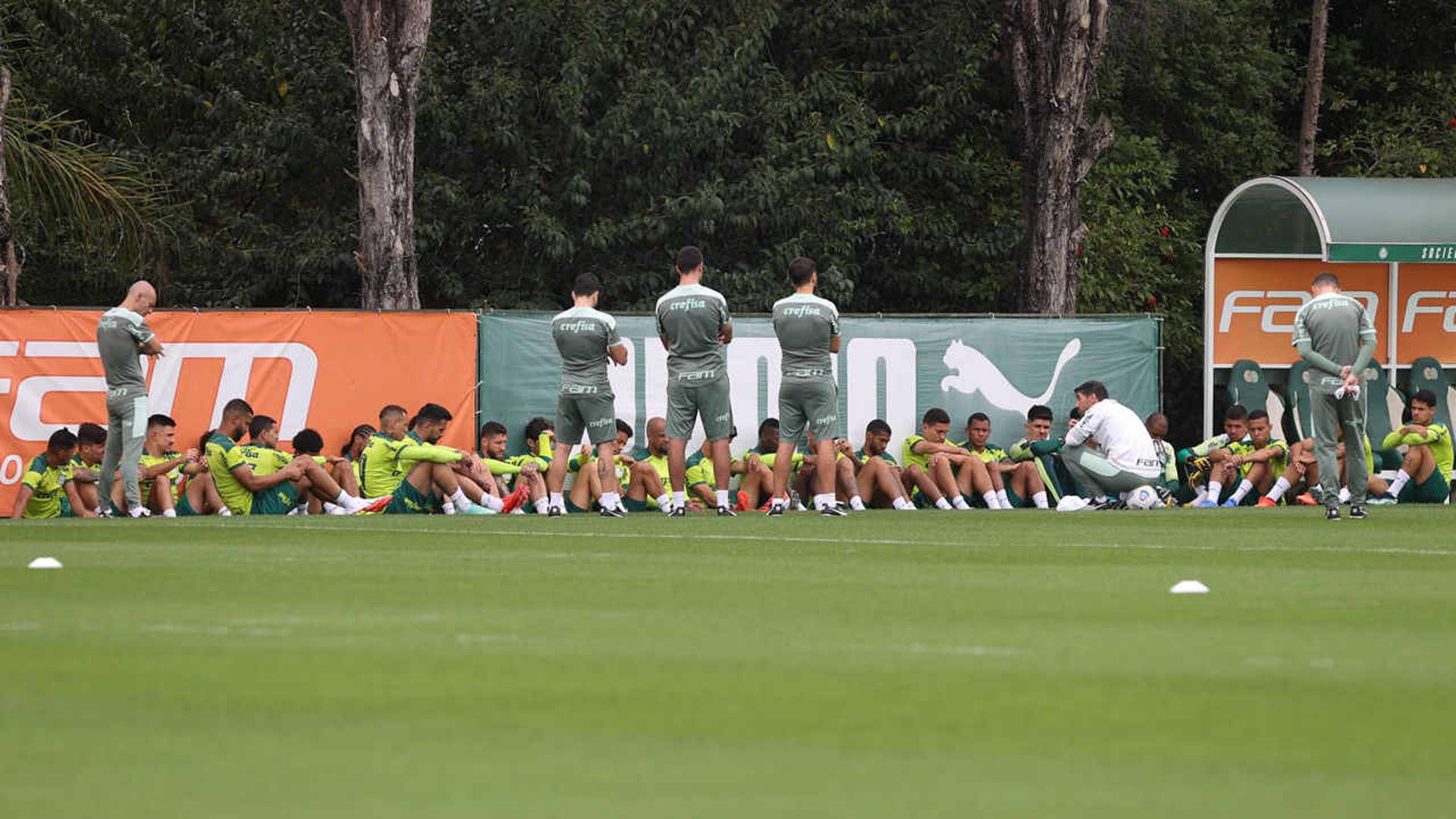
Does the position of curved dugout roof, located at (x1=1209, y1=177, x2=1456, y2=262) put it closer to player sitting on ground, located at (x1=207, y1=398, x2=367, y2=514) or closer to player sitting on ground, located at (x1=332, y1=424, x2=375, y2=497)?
player sitting on ground, located at (x1=332, y1=424, x2=375, y2=497)

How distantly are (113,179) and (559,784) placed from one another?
64.3 ft

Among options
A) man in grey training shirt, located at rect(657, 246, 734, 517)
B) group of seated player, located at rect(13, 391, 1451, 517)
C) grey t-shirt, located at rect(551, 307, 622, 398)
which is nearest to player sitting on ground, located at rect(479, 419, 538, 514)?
group of seated player, located at rect(13, 391, 1451, 517)

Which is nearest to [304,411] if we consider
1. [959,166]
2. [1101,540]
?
[1101,540]

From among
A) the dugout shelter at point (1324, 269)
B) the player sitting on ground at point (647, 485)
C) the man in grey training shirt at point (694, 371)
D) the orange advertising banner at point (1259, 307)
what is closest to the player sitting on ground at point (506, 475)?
the player sitting on ground at point (647, 485)

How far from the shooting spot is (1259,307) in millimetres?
23984

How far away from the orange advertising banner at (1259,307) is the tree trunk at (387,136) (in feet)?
31.1

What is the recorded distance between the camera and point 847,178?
1214 inches

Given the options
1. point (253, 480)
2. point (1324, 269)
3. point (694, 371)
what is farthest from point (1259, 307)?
point (253, 480)

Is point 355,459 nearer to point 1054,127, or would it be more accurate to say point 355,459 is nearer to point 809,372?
point 809,372

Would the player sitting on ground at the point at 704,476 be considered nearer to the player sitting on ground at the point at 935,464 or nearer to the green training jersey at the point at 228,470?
the player sitting on ground at the point at 935,464

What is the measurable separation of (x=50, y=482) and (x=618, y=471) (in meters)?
5.57

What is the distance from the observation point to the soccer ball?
19.4 m

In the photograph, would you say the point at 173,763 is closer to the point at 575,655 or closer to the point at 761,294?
the point at 575,655

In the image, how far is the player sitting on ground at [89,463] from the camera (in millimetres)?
18578
